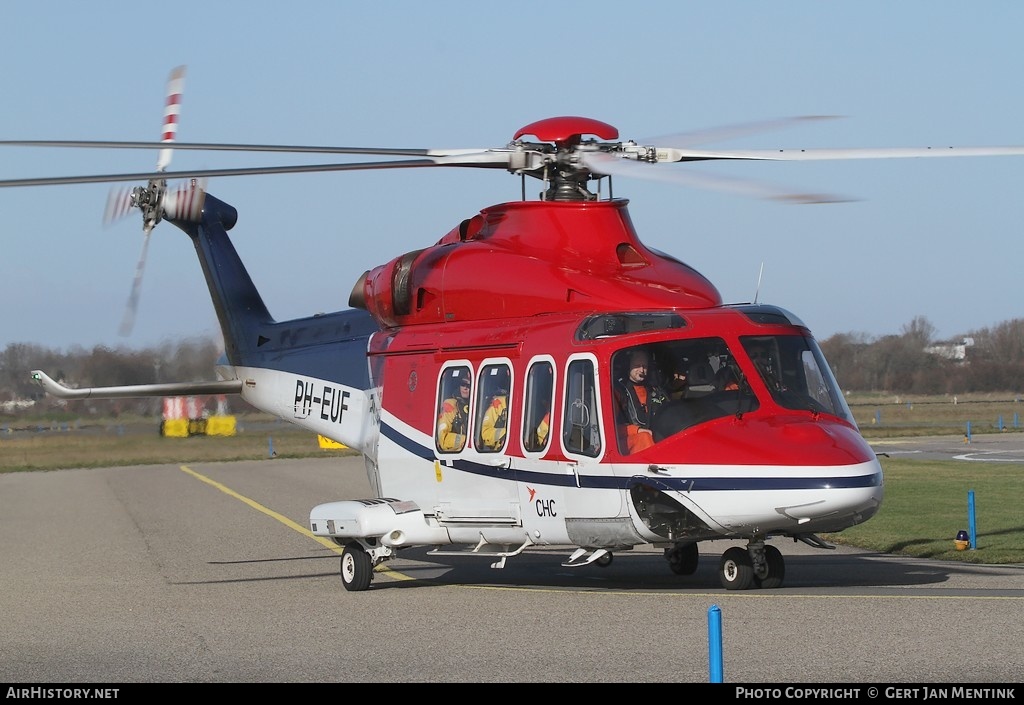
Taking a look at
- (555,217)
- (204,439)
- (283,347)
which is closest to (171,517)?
(283,347)

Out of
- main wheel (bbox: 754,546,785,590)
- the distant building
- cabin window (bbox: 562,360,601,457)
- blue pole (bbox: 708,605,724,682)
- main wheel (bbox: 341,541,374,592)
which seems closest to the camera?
blue pole (bbox: 708,605,724,682)

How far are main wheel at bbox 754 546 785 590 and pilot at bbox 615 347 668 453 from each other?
1.98m

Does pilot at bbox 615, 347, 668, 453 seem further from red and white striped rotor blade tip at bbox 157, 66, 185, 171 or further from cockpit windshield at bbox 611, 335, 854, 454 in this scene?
red and white striped rotor blade tip at bbox 157, 66, 185, 171

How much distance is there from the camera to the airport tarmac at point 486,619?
29.8 ft

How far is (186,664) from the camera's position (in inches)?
384

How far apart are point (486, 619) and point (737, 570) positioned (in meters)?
2.67

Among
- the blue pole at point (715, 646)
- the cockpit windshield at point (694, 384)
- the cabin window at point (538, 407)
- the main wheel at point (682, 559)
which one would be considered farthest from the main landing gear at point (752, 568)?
the blue pole at point (715, 646)

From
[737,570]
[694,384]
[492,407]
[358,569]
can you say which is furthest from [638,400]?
[358,569]

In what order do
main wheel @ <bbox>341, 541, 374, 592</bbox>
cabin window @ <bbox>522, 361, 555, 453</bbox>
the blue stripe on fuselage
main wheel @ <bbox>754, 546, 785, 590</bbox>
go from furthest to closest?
main wheel @ <bbox>341, 541, 374, 592</bbox>
main wheel @ <bbox>754, 546, 785, 590</bbox>
cabin window @ <bbox>522, 361, 555, 453</bbox>
the blue stripe on fuselage

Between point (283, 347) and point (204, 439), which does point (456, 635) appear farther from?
point (204, 439)

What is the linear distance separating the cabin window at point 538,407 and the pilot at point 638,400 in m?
0.84

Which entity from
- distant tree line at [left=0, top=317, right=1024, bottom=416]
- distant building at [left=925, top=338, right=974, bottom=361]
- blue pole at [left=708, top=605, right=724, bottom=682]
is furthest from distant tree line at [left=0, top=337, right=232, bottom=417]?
distant building at [left=925, top=338, right=974, bottom=361]

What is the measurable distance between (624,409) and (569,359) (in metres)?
0.75

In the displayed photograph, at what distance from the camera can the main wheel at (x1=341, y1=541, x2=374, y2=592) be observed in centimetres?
1453
